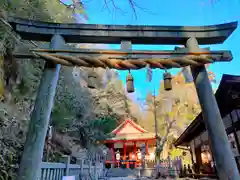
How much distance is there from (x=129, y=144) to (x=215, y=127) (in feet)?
60.3

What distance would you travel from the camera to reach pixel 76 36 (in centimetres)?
312

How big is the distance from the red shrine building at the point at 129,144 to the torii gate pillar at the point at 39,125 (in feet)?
50.8

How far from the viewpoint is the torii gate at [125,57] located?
2.47 metres

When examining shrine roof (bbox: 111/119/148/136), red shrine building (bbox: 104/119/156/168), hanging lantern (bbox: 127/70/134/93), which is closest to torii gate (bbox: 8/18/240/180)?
hanging lantern (bbox: 127/70/134/93)

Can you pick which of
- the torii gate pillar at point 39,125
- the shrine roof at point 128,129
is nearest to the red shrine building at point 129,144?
the shrine roof at point 128,129

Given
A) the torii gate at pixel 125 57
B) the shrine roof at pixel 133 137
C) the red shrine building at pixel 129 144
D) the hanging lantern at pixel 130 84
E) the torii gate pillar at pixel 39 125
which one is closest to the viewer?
the torii gate pillar at pixel 39 125

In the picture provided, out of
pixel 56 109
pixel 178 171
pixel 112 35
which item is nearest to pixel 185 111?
pixel 178 171

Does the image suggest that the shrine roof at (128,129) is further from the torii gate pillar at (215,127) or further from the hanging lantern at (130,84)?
the torii gate pillar at (215,127)

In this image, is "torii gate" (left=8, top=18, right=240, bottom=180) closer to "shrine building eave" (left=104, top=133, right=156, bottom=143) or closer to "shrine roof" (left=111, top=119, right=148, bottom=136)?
"shrine building eave" (left=104, top=133, right=156, bottom=143)

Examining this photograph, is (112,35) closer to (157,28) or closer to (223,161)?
(157,28)

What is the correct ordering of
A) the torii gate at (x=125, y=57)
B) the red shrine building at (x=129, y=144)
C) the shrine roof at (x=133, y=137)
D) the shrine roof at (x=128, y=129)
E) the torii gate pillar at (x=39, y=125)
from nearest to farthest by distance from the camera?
the torii gate pillar at (x=39, y=125)
the torii gate at (x=125, y=57)
the shrine roof at (x=133, y=137)
the red shrine building at (x=129, y=144)
the shrine roof at (x=128, y=129)

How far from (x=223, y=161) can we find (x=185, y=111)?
20.9 meters

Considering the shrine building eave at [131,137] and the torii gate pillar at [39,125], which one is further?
the shrine building eave at [131,137]

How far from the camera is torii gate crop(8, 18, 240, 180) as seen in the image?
2.47 metres
